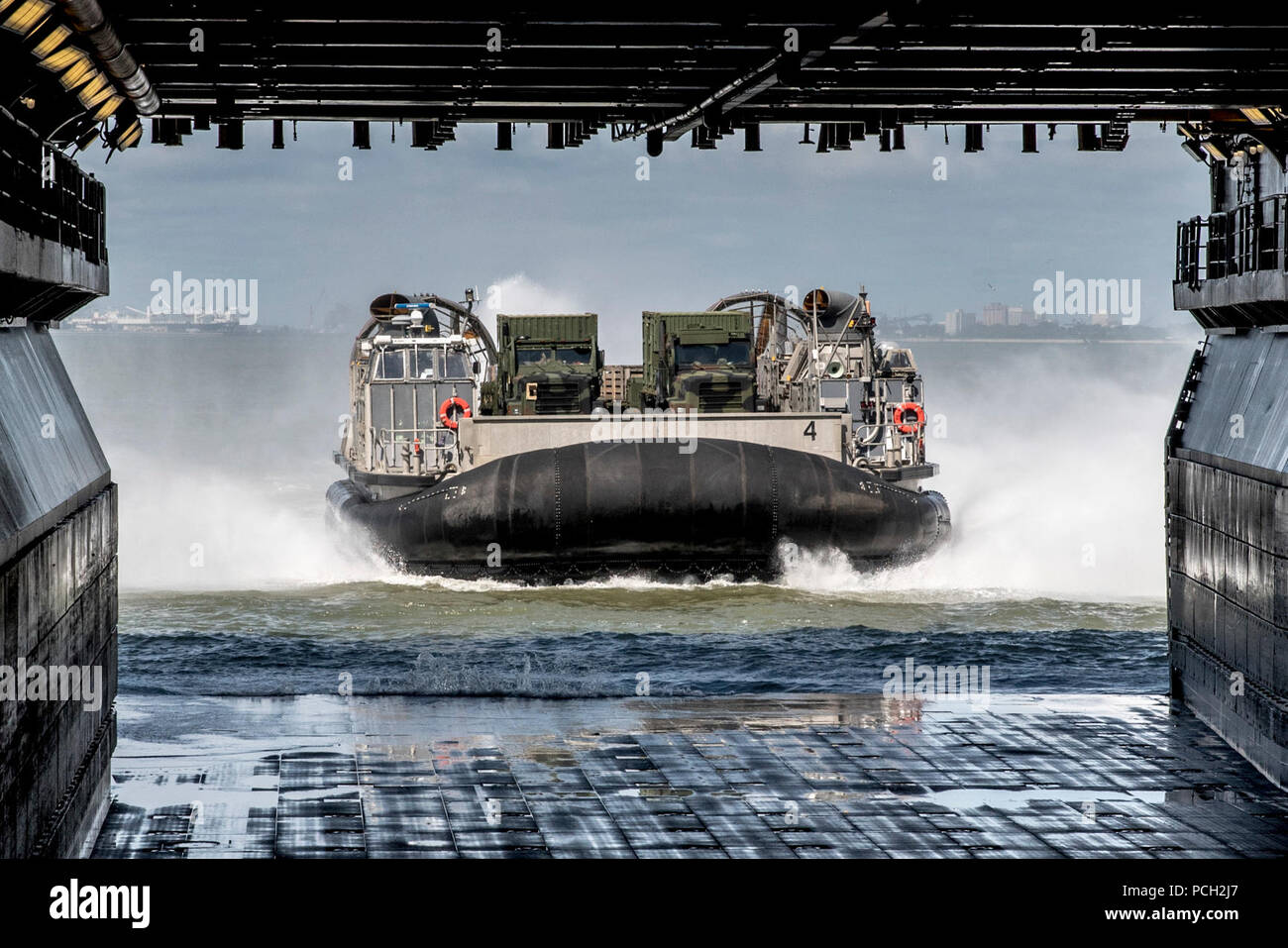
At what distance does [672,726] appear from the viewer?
44.7 ft

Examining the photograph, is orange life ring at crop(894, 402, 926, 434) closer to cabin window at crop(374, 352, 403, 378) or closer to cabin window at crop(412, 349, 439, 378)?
cabin window at crop(412, 349, 439, 378)

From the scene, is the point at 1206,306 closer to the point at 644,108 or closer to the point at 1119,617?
the point at 644,108

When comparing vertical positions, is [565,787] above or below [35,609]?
below

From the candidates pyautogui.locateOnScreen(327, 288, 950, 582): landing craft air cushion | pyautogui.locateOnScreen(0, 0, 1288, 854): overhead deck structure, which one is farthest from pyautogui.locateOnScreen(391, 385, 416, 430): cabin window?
pyautogui.locateOnScreen(0, 0, 1288, 854): overhead deck structure

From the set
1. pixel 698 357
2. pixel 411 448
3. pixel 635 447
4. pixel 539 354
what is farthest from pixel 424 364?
pixel 635 447

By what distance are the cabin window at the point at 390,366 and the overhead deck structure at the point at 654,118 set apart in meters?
11.7

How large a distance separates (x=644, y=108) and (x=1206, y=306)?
4980 mm

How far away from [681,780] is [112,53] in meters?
6.00

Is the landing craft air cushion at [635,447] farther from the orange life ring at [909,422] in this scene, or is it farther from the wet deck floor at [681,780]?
the wet deck floor at [681,780]

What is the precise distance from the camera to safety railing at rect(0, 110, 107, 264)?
8.91 metres

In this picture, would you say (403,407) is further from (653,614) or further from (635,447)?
(653,614)

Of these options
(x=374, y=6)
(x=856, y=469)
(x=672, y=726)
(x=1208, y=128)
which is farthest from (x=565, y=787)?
(x=856, y=469)

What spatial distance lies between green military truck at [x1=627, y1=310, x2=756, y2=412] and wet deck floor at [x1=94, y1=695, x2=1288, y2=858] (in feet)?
38.5

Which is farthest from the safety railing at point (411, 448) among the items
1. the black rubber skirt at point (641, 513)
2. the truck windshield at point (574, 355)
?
the truck windshield at point (574, 355)
